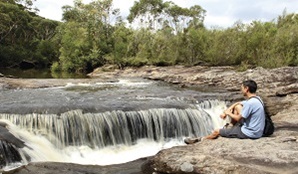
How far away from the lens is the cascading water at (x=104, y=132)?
990 cm

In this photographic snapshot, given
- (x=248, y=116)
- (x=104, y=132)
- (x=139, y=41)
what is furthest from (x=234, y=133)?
(x=139, y=41)

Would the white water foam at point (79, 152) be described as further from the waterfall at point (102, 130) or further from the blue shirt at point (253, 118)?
the blue shirt at point (253, 118)

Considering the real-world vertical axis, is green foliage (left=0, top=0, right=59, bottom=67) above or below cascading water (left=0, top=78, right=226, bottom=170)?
above

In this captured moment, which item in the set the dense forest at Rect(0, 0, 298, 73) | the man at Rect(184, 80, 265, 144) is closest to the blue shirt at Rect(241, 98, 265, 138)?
the man at Rect(184, 80, 265, 144)

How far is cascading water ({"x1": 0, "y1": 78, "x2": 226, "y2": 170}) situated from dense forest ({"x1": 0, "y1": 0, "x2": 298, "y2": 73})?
12.6m

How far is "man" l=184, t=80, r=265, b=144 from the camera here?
7.35 m

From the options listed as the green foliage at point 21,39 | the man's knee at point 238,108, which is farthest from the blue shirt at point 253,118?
the green foliage at point 21,39

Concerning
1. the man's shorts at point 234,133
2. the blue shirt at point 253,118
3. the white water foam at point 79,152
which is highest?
the blue shirt at point 253,118

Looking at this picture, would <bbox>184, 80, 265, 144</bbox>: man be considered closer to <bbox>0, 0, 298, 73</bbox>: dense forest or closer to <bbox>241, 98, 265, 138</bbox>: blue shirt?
<bbox>241, 98, 265, 138</bbox>: blue shirt

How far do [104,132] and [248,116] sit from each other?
5052 mm

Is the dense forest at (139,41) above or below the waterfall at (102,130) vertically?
above

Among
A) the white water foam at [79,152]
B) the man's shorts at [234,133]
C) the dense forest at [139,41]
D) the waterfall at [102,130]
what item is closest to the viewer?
the man's shorts at [234,133]

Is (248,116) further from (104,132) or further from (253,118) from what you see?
(104,132)

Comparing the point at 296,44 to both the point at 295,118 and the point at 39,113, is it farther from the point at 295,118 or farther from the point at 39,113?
the point at 39,113
